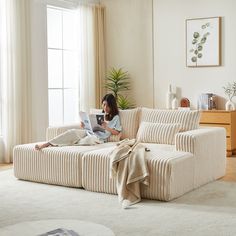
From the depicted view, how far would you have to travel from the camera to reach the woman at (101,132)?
18.7 feet

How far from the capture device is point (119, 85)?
8625mm

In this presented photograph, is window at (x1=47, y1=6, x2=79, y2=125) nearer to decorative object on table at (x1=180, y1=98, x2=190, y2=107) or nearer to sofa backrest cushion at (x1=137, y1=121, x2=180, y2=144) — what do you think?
decorative object on table at (x1=180, y1=98, x2=190, y2=107)

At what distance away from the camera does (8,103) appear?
707 cm

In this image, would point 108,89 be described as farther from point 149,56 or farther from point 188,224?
point 188,224

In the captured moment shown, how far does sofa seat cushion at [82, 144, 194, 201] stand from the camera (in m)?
4.66

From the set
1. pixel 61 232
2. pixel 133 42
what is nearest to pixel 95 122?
pixel 61 232

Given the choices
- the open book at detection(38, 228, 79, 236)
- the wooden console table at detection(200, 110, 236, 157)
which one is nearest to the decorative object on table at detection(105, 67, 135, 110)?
the wooden console table at detection(200, 110, 236, 157)

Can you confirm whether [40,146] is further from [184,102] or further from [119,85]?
[119,85]

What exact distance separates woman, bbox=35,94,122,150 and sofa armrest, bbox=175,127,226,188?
992 millimetres

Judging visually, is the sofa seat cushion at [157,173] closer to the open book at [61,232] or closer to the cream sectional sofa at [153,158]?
the cream sectional sofa at [153,158]

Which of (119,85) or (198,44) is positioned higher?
(198,44)

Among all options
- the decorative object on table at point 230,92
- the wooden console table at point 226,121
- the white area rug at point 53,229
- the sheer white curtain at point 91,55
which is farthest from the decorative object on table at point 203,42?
the white area rug at point 53,229

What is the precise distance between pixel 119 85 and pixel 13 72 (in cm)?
213

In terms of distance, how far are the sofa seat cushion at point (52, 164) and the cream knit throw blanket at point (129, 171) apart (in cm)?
51
